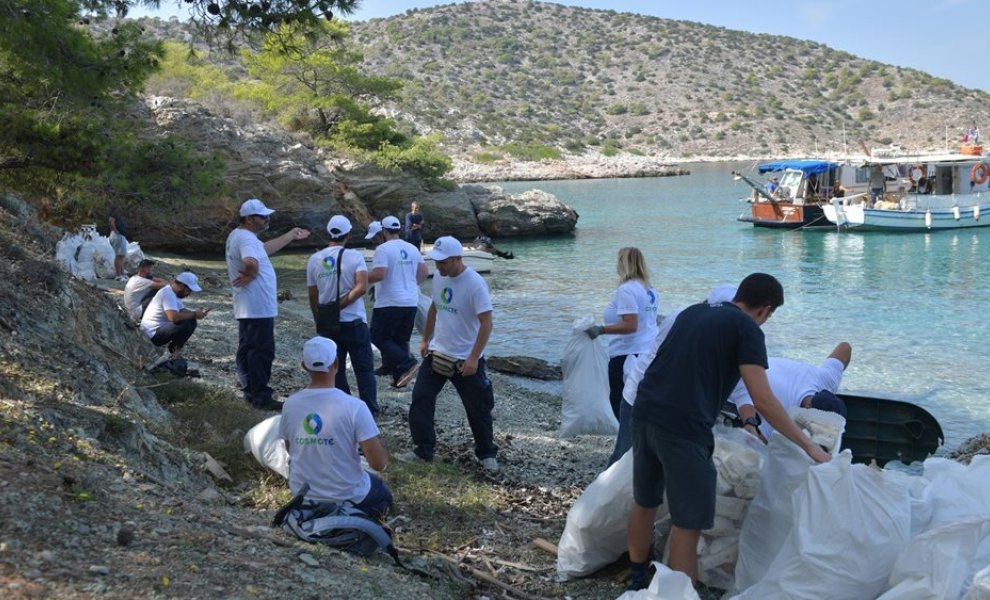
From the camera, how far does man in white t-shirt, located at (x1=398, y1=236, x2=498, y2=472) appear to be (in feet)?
21.0

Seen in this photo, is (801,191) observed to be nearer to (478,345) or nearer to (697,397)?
(478,345)

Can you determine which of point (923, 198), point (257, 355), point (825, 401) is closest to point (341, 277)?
point (257, 355)

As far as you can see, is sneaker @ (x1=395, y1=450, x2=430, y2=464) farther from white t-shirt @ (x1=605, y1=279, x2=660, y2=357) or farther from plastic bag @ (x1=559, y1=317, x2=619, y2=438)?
white t-shirt @ (x1=605, y1=279, x2=660, y2=357)

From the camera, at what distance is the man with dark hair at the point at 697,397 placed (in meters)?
4.06

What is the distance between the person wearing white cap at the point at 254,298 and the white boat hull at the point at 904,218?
29741 millimetres

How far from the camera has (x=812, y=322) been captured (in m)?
17.1

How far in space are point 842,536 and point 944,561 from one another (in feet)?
1.34

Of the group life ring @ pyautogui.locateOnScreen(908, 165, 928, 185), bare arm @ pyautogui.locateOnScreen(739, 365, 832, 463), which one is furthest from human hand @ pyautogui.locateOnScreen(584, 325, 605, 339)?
life ring @ pyautogui.locateOnScreen(908, 165, 928, 185)

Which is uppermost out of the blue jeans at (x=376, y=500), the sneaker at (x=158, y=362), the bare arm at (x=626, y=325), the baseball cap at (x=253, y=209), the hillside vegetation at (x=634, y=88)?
the hillside vegetation at (x=634, y=88)

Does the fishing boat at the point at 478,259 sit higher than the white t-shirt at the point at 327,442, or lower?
lower

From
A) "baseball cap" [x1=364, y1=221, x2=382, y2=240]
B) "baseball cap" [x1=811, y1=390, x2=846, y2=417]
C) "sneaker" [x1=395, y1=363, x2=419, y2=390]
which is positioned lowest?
"sneaker" [x1=395, y1=363, x2=419, y2=390]

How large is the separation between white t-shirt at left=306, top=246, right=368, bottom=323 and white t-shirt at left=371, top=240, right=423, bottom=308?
1.15m

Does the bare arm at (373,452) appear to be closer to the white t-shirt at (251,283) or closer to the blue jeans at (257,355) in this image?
the white t-shirt at (251,283)

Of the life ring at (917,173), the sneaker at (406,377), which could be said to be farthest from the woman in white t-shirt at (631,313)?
the life ring at (917,173)
